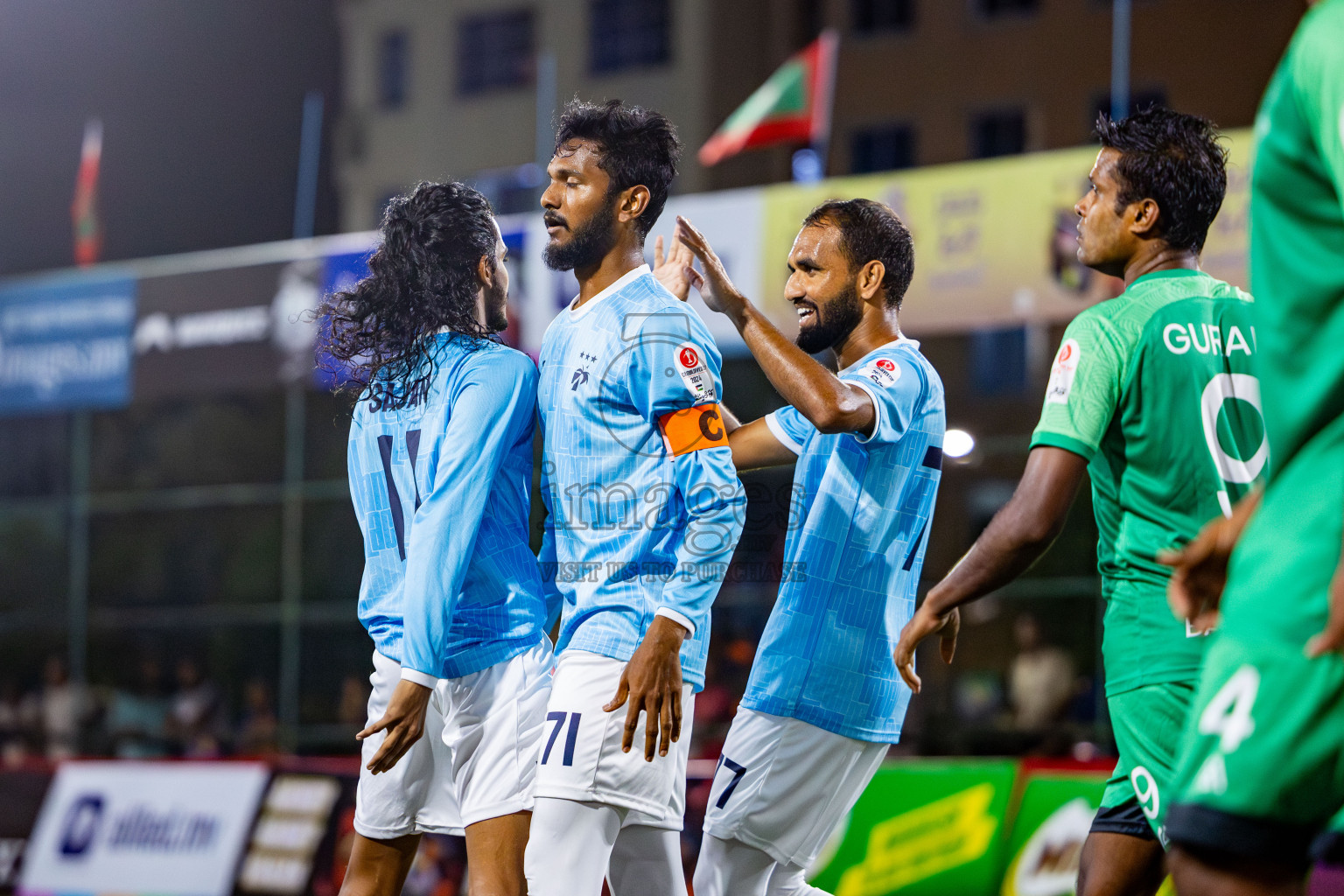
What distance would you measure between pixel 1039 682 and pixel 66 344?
1038cm

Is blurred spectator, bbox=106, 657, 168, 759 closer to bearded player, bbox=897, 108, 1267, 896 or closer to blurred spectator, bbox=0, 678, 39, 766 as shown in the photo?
blurred spectator, bbox=0, 678, 39, 766

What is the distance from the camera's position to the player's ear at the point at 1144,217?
3.69 metres

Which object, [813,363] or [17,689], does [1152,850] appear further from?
[17,689]

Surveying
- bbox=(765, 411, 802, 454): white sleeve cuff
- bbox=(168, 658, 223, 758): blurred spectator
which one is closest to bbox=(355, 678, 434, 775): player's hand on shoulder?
bbox=(765, 411, 802, 454): white sleeve cuff

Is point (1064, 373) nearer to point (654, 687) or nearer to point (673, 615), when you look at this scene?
point (673, 615)

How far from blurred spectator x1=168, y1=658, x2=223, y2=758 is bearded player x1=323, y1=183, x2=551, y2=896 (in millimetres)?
14138

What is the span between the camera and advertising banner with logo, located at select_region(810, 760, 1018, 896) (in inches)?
325

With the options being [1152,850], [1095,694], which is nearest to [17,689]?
[1095,694]

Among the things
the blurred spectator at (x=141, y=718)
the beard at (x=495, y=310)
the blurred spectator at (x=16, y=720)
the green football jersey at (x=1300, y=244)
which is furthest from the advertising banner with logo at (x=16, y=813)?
the green football jersey at (x=1300, y=244)

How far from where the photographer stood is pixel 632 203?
13.4 feet

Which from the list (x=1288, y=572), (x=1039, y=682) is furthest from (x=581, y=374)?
(x=1039, y=682)

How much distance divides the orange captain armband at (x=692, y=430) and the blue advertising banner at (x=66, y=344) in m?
12.4

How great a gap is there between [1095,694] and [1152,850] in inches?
480

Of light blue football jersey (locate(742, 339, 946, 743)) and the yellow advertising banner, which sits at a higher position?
the yellow advertising banner
